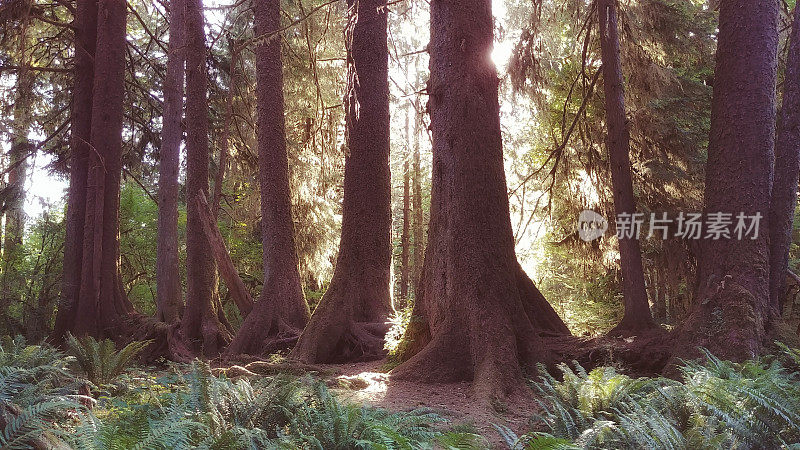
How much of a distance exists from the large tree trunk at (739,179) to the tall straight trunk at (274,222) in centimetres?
619

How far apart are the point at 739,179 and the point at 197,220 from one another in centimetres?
839

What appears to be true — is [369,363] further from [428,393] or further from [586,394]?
[586,394]

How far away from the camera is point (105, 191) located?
10.9 m

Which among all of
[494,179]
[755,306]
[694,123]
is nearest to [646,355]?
[755,306]

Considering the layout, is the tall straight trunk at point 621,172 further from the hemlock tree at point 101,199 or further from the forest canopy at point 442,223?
the hemlock tree at point 101,199

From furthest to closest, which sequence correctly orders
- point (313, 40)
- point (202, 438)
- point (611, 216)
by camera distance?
point (313, 40) → point (611, 216) → point (202, 438)

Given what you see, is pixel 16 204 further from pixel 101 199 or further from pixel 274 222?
pixel 274 222

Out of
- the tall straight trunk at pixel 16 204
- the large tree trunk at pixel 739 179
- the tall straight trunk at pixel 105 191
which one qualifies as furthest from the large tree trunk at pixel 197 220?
the large tree trunk at pixel 739 179

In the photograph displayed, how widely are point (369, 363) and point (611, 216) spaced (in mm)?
5025

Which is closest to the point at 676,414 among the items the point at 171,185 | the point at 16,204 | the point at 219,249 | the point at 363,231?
the point at 363,231

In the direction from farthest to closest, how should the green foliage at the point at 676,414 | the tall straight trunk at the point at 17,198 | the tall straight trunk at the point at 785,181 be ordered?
the tall straight trunk at the point at 17,198 → the tall straight trunk at the point at 785,181 → the green foliage at the point at 676,414

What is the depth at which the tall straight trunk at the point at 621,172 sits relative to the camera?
7.56 meters

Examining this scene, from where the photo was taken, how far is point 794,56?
6.33 meters

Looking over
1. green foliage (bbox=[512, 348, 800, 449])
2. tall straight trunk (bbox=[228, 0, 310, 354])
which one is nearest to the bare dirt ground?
green foliage (bbox=[512, 348, 800, 449])
